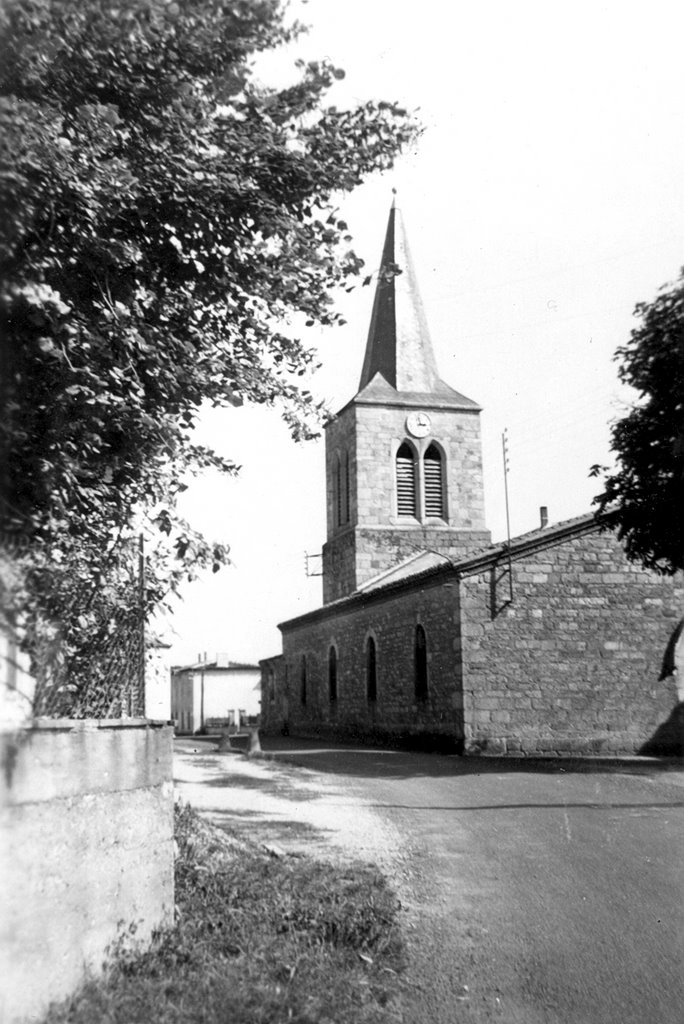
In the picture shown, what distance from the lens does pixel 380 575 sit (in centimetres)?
3575

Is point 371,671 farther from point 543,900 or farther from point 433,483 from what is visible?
point 543,900

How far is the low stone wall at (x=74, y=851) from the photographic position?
427cm

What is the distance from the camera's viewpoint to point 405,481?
38.4m

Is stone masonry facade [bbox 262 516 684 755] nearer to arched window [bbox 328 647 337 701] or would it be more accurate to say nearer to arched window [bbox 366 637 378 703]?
arched window [bbox 366 637 378 703]

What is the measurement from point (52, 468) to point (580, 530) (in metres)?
17.6

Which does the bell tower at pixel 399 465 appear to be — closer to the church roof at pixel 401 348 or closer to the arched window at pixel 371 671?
the church roof at pixel 401 348

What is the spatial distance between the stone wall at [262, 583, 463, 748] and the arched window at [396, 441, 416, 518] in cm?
635

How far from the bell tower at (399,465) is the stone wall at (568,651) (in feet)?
47.9

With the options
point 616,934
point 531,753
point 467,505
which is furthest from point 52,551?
point 467,505

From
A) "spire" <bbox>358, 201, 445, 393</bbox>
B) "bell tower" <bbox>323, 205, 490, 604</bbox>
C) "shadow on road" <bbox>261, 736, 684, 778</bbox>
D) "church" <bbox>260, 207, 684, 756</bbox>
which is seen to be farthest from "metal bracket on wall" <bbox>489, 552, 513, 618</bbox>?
"spire" <bbox>358, 201, 445, 393</bbox>

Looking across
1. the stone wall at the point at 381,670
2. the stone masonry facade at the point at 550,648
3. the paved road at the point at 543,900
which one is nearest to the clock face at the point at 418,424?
the stone wall at the point at 381,670

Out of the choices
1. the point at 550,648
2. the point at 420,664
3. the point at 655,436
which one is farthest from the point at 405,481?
the point at 655,436

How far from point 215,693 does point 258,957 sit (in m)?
56.7

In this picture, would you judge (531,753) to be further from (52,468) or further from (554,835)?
(52,468)
